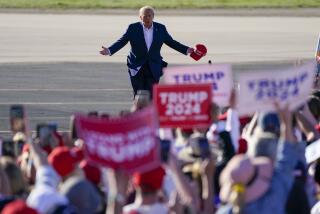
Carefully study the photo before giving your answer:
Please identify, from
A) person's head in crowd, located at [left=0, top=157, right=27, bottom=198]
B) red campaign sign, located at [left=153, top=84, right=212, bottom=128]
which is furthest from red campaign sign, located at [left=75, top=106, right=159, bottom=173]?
red campaign sign, located at [left=153, top=84, right=212, bottom=128]

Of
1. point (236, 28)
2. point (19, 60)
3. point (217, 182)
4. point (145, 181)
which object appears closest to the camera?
point (145, 181)

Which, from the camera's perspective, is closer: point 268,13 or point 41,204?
point 41,204

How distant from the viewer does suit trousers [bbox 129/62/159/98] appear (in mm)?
20250

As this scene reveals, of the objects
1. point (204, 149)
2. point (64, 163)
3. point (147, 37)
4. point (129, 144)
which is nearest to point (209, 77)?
point (204, 149)

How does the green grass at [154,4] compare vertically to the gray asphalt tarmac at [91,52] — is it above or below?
above

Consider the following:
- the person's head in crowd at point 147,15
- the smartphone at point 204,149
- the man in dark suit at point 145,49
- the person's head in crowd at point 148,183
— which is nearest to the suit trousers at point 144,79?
the man in dark suit at point 145,49

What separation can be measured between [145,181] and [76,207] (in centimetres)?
67

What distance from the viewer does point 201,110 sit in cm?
1071

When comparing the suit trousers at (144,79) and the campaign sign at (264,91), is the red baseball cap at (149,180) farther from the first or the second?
the suit trousers at (144,79)

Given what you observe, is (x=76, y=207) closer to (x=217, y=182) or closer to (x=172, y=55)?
(x=217, y=182)

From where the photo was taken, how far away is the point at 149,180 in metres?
8.47

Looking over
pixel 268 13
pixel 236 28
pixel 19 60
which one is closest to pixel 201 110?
pixel 19 60

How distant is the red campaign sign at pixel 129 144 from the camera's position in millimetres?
8406

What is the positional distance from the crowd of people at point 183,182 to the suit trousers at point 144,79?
9598 mm
